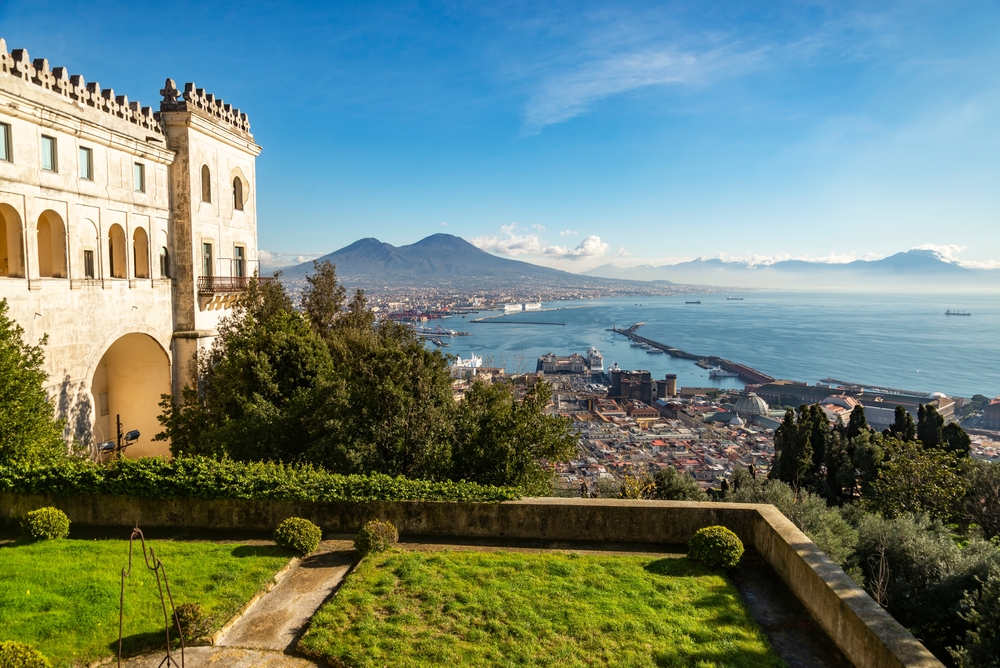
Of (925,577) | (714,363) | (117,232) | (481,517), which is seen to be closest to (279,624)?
(481,517)

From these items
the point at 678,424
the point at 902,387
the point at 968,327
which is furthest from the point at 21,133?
the point at 968,327

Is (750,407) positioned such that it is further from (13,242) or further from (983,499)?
(13,242)

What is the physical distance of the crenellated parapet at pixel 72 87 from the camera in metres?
Result: 12.8

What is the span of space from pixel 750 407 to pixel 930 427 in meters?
32.6

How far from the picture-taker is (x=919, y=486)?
16.5 meters

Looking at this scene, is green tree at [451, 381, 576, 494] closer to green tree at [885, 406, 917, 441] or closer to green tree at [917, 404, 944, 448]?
green tree at [885, 406, 917, 441]

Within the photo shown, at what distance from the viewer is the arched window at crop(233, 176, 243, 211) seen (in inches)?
793

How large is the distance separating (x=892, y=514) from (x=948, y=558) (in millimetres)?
9424

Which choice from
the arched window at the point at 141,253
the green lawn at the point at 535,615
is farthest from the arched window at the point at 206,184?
the green lawn at the point at 535,615

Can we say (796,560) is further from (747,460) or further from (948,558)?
(747,460)

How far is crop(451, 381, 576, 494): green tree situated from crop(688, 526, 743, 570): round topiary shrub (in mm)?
3596

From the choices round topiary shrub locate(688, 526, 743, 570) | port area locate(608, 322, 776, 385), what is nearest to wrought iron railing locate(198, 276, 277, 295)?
round topiary shrub locate(688, 526, 743, 570)

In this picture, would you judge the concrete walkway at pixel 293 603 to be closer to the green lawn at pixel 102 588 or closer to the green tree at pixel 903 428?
the green lawn at pixel 102 588

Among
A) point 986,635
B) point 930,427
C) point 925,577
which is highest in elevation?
point 986,635
